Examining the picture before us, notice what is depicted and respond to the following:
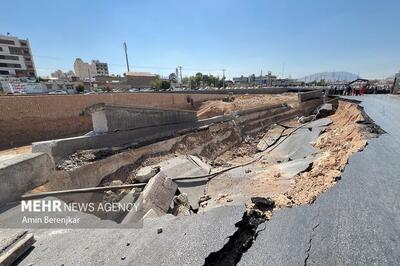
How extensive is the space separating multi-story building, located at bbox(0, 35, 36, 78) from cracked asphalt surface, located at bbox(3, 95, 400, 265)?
7330cm

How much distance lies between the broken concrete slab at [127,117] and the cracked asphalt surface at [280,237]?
261 inches

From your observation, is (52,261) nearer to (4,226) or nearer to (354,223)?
(4,226)

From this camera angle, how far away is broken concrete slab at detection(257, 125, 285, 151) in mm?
13755

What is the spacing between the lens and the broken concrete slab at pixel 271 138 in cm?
1375

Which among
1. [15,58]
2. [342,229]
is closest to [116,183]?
[342,229]

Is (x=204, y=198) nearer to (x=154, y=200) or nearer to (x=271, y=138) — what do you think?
(x=154, y=200)

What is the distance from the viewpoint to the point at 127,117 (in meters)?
10.1

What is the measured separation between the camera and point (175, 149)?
11.1 meters

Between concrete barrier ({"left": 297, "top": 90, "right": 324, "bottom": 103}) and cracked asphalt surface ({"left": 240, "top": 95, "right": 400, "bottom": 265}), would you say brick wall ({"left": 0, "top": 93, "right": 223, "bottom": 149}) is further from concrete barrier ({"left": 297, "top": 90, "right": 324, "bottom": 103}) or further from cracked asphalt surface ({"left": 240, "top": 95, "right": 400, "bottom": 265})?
concrete barrier ({"left": 297, "top": 90, "right": 324, "bottom": 103})

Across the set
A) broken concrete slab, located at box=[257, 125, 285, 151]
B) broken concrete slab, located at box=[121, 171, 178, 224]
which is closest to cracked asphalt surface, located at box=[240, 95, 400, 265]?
broken concrete slab, located at box=[121, 171, 178, 224]

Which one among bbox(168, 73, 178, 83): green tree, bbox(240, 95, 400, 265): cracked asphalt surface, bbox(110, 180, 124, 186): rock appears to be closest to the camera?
bbox(240, 95, 400, 265): cracked asphalt surface

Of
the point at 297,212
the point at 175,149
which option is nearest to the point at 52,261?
the point at 297,212

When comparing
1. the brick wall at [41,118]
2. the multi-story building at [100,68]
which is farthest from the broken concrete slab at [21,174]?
the multi-story building at [100,68]

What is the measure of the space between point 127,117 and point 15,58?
6786cm
